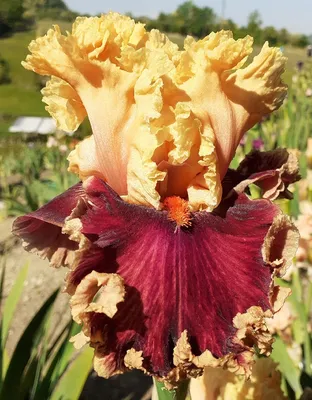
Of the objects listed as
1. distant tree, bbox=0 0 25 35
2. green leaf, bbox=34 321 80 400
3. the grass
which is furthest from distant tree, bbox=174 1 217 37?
green leaf, bbox=34 321 80 400

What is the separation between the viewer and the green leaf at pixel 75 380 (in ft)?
4.24

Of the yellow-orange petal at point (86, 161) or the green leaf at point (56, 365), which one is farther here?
the green leaf at point (56, 365)

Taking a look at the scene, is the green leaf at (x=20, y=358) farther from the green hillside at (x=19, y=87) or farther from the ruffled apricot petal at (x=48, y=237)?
the green hillside at (x=19, y=87)

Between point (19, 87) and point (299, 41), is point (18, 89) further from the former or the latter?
point (299, 41)

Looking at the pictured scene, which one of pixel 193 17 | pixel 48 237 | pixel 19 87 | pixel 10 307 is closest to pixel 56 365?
pixel 10 307

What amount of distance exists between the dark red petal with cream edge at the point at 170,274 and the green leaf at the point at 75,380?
31.0 inches

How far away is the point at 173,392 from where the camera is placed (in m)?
0.65

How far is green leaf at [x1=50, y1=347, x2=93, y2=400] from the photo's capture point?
129 cm

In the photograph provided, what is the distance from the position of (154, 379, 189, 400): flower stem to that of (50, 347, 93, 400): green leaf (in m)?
0.70

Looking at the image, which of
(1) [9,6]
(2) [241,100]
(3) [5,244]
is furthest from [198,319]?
(1) [9,6]

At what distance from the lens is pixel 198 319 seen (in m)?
0.58

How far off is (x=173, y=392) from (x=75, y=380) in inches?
A: 28.8

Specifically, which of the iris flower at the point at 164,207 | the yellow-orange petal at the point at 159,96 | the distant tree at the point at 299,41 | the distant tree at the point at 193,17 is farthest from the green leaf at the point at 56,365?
the distant tree at the point at 193,17

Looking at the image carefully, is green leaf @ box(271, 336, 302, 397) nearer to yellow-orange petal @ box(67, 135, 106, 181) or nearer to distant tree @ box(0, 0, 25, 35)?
yellow-orange petal @ box(67, 135, 106, 181)
